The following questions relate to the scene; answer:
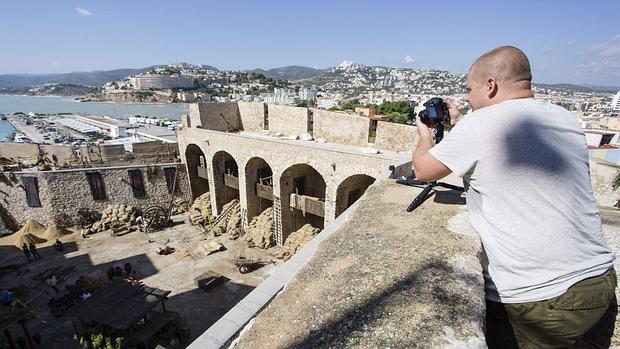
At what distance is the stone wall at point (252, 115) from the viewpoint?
19.0m

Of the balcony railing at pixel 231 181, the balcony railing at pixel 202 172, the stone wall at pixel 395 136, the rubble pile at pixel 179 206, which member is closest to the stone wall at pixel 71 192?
the rubble pile at pixel 179 206

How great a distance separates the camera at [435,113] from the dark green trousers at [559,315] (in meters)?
1.56

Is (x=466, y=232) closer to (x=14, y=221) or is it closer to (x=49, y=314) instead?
(x=49, y=314)

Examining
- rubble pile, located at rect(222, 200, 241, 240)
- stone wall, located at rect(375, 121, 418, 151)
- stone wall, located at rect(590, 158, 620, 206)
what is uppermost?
stone wall, located at rect(375, 121, 418, 151)

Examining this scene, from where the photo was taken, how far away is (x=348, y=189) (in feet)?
39.1

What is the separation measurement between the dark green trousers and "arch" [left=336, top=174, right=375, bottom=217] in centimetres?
938

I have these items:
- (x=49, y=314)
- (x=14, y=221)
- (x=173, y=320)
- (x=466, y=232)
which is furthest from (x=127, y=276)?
(x=466, y=232)

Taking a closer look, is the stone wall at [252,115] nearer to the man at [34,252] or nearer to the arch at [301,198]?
the arch at [301,198]

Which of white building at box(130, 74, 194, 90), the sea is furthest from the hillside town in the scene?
white building at box(130, 74, 194, 90)

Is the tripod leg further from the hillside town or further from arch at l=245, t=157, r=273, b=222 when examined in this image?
arch at l=245, t=157, r=273, b=222

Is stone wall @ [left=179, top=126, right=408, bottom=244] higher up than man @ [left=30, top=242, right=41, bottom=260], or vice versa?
stone wall @ [left=179, top=126, right=408, bottom=244]

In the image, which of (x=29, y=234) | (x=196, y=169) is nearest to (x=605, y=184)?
(x=196, y=169)

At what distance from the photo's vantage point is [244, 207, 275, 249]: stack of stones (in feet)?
48.8

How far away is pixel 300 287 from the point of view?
214 centimetres
